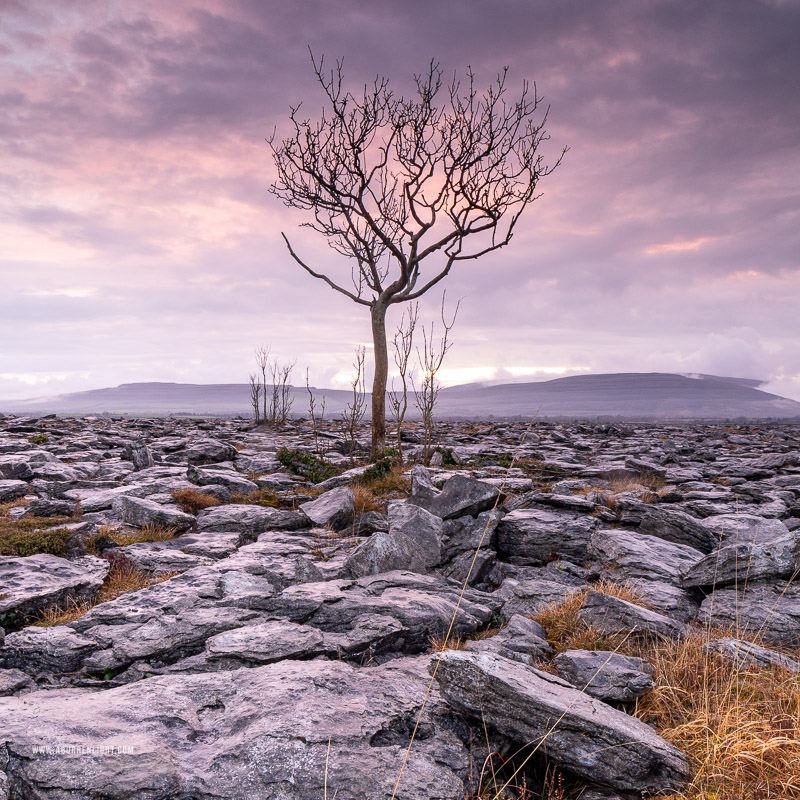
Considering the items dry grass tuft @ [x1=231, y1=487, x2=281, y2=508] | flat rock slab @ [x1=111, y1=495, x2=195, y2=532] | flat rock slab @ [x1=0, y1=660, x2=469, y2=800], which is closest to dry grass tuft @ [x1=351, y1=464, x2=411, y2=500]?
dry grass tuft @ [x1=231, y1=487, x2=281, y2=508]

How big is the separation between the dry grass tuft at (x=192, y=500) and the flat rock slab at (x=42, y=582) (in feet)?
9.76

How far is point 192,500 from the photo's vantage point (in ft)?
29.9

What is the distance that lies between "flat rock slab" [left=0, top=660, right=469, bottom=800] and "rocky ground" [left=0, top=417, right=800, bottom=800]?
1 centimetres

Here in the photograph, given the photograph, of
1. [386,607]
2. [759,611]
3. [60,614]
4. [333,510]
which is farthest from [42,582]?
[759,611]

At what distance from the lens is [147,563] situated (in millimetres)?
6102

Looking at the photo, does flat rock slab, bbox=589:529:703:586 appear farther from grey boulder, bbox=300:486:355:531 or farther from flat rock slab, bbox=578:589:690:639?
grey boulder, bbox=300:486:355:531

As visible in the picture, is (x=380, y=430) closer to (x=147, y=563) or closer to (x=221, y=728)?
(x=147, y=563)

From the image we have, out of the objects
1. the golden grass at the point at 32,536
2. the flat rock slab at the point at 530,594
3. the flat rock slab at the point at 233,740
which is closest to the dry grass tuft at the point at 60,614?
the flat rock slab at the point at 233,740

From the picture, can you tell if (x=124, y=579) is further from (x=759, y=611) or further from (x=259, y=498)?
(x=759, y=611)

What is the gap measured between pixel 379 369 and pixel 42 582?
436 inches

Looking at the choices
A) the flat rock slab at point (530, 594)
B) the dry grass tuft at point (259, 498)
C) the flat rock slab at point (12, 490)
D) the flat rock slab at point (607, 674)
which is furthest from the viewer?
the dry grass tuft at point (259, 498)

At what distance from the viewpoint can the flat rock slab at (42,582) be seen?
449cm

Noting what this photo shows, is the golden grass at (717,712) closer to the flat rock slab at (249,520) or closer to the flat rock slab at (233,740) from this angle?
the flat rock slab at (233,740)

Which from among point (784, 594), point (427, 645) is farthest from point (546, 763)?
point (784, 594)
